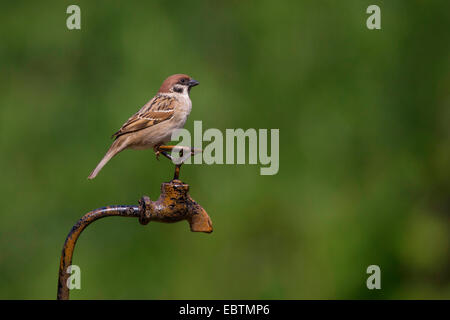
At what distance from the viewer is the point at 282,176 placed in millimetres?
6594

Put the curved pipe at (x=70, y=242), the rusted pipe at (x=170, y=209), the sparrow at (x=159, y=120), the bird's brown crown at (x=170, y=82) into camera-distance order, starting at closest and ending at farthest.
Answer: the curved pipe at (x=70, y=242) → the rusted pipe at (x=170, y=209) → the sparrow at (x=159, y=120) → the bird's brown crown at (x=170, y=82)

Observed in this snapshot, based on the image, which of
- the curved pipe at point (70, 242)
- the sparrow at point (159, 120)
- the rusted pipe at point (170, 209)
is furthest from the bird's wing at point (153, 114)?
the curved pipe at point (70, 242)

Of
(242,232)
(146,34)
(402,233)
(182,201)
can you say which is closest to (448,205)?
(402,233)

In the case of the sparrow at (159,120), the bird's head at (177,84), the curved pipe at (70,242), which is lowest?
the curved pipe at (70,242)

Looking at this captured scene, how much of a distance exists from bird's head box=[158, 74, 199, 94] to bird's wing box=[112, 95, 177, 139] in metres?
0.05

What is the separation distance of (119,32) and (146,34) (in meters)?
0.31

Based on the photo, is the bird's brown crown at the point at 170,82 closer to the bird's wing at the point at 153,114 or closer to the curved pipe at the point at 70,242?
the bird's wing at the point at 153,114

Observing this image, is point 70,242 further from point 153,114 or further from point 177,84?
point 177,84

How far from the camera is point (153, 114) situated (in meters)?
3.80

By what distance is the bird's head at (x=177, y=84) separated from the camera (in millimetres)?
3736

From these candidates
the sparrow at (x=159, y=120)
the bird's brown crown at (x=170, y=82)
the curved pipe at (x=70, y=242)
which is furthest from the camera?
the bird's brown crown at (x=170, y=82)

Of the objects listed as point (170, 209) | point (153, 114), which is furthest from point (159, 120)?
point (170, 209)

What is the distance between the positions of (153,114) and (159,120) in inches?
3.2

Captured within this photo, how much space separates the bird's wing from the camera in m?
3.67
